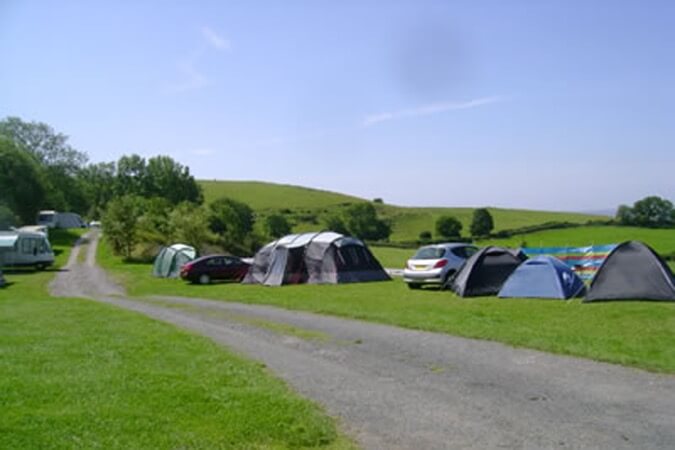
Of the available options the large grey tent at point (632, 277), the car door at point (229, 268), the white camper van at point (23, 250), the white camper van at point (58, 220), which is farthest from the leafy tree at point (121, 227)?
the large grey tent at point (632, 277)

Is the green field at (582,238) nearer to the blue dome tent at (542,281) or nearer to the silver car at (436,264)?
the silver car at (436,264)

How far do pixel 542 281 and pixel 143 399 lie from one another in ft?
45.8

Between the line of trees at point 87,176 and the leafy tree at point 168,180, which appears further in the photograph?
the leafy tree at point 168,180

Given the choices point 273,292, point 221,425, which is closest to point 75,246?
point 273,292

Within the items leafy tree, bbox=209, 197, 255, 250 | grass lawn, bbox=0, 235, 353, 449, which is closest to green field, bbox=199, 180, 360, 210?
leafy tree, bbox=209, 197, 255, 250

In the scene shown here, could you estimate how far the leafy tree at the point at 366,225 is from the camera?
81.1 meters

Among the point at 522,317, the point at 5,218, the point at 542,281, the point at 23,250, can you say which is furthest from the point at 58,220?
the point at 522,317

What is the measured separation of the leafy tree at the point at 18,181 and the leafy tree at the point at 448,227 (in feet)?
151

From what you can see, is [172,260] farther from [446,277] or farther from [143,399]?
[143,399]

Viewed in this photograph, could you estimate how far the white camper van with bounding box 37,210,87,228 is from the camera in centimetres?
6906

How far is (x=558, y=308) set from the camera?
15602 mm

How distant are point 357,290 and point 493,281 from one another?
5442mm

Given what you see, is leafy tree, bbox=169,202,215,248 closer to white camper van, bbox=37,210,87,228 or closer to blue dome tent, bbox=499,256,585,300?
white camper van, bbox=37,210,87,228

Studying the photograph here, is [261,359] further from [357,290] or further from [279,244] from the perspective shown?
[279,244]
